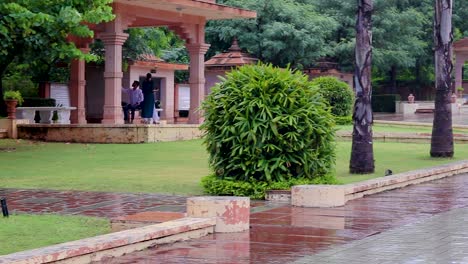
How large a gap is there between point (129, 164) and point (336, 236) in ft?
30.2

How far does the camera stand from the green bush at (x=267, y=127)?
12594 millimetres

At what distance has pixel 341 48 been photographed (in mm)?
47344

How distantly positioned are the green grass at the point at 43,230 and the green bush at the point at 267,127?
2.97 m

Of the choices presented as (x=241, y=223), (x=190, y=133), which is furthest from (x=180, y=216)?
(x=190, y=133)

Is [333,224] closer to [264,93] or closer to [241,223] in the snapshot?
[241,223]

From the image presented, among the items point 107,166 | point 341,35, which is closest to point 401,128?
point 107,166

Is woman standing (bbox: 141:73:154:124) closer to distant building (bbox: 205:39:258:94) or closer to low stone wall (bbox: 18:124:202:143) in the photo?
low stone wall (bbox: 18:124:202:143)

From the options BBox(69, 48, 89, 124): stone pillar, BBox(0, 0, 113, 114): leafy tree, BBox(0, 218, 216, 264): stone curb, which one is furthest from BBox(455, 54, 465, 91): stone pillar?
BBox(0, 218, 216, 264): stone curb

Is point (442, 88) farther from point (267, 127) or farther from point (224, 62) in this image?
point (224, 62)

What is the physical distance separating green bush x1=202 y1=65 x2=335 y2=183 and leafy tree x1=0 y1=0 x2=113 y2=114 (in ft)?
18.9

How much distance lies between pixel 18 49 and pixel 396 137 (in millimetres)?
11066

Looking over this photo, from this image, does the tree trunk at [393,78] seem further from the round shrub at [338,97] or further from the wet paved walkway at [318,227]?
the wet paved walkway at [318,227]

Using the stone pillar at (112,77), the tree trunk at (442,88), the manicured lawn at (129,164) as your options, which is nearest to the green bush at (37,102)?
the stone pillar at (112,77)

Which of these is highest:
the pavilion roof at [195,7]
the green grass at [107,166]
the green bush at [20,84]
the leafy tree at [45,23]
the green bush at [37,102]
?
the pavilion roof at [195,7]
